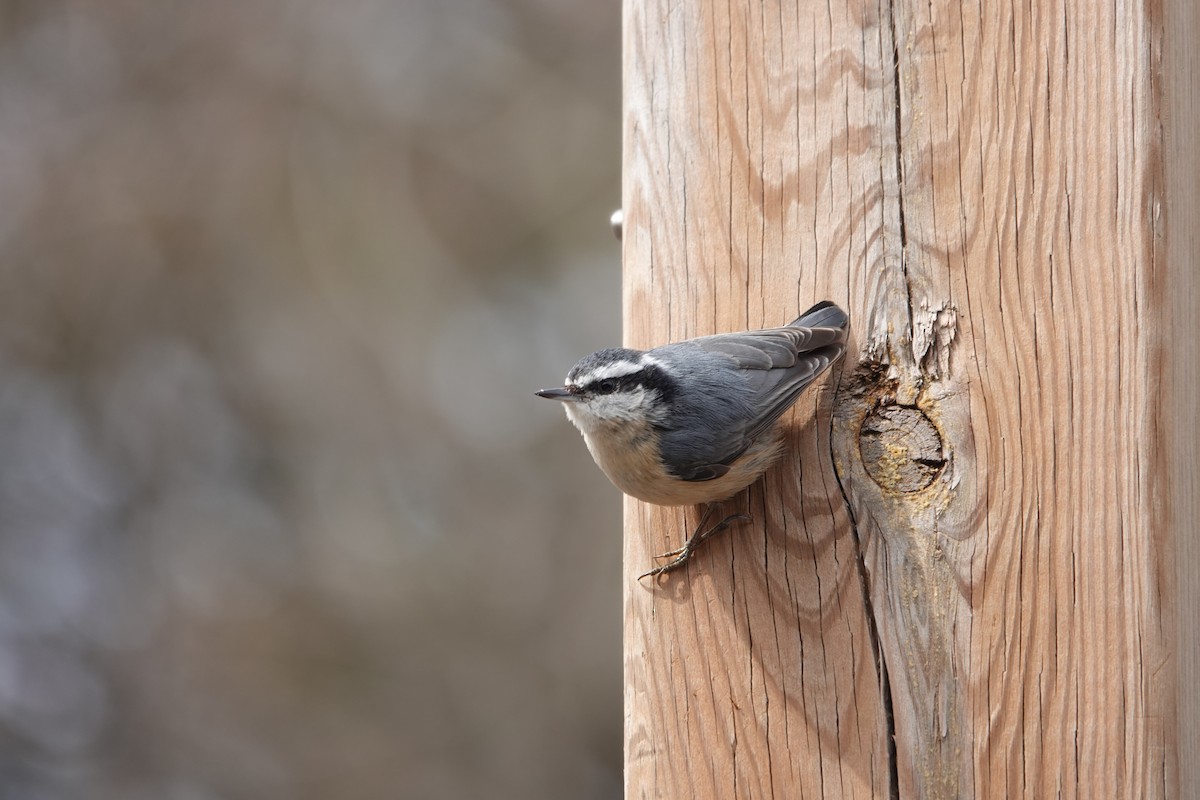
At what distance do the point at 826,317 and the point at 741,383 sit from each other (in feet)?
0.76

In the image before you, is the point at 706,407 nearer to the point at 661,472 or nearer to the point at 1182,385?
the point at 661,472

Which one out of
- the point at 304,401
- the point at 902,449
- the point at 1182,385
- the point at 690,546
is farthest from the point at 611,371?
the point at 304,401

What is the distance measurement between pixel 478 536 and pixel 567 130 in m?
2.47

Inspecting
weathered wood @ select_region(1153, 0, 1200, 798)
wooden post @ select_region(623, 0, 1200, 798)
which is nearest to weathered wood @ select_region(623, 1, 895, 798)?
wooden post @ select_region(623, 0, 1200, 798)

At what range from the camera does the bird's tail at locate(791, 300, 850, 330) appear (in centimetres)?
197

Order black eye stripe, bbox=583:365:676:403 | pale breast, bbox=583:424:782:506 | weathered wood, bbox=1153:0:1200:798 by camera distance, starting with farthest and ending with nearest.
Answer: black eye stripe, bbox=583:365:676:403 < pale breast, bbox=583:424:782:506 < weathered wood, bbox=1153:0:1200:798

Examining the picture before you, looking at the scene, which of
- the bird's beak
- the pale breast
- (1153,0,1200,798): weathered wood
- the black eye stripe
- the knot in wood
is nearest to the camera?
(1153,0,1200,798): weathered wood

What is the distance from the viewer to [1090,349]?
5.76ft

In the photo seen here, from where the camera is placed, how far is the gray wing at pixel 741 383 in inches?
77.3

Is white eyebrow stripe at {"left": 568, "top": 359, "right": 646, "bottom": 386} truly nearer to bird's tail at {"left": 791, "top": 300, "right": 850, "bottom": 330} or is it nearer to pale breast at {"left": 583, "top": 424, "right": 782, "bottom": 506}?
pale breast at {"left": 583, "top": 424, "right": 782, "bottom": 506}

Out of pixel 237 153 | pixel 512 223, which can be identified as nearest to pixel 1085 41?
pixel 512 223

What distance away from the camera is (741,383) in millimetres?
2109

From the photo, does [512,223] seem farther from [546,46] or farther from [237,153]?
[237,153]

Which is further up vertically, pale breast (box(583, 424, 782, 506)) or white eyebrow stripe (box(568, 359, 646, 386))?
white eyebrow stripe (box(568, 359, 646, 386))
